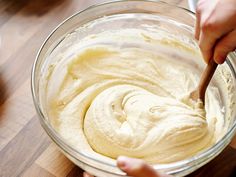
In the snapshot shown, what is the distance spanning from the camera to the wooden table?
2.88 ft

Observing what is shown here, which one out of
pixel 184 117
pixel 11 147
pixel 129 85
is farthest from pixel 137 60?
pixel 11 147

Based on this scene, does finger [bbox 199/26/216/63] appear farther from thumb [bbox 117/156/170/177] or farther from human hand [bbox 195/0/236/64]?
thumb [bbox 117/156/170/177]

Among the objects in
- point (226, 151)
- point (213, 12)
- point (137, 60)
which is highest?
point (213, 12)

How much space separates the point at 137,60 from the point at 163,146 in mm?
294

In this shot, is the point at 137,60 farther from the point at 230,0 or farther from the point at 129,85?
the point at 230,0

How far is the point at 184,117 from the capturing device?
885mm

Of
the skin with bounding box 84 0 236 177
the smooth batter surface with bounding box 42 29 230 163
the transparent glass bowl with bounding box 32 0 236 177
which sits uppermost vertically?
the skin with bounding box 84 0 236 177

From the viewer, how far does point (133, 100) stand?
3.10 feet

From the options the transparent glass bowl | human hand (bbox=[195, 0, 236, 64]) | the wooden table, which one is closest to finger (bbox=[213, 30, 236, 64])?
human hand (bbox=[195, 0, 236, 64])

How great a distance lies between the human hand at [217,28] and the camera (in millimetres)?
805

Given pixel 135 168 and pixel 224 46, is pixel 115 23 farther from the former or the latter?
pixel 135 168

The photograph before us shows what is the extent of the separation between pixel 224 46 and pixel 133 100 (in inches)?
10.1

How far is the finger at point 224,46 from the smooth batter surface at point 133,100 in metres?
0.14

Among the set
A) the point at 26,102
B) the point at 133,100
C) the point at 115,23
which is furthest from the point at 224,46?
the point at 26,102
